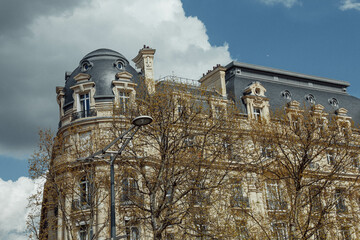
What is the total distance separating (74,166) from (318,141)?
575 inches

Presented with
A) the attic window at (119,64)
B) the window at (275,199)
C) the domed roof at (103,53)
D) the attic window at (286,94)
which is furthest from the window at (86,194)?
the attic window at (286,94)

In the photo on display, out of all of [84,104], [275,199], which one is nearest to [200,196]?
[275,199]

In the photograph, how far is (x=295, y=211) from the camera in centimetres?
2405

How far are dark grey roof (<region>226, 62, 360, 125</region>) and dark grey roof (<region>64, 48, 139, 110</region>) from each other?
9.54 m

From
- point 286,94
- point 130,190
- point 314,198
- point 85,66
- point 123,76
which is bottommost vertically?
point 314,198

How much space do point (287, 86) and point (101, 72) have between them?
18.2 m

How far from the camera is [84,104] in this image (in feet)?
115

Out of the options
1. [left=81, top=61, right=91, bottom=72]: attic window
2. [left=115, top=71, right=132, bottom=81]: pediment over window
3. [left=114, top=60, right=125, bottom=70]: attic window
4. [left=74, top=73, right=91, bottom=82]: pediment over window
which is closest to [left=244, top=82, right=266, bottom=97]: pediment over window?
[left=115, top=71, right=132, bottom=81]: pediment over window

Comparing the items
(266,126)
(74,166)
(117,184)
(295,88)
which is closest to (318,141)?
(266,126)

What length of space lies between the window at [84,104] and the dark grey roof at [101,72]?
0.76m

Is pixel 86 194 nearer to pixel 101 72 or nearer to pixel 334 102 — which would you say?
pixel 101 72

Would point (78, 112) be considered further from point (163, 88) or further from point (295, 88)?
point (295, 88)

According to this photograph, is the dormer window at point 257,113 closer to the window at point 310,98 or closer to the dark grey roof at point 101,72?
the window at point 310,98

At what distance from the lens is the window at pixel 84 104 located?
3444 centimetres
